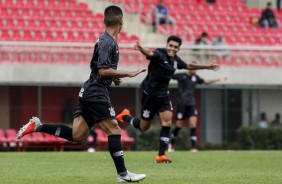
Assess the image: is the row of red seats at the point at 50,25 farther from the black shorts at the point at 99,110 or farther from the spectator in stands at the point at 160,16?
the black shorts at the point at 99,110

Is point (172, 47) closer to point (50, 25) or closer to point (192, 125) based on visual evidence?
point (192, 125)

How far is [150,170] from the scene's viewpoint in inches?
587

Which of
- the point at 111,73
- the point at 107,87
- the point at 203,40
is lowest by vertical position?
the point at 107,87

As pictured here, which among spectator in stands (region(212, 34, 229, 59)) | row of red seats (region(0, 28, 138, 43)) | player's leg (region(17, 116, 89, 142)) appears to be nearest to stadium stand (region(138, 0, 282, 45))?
spectator in stands (region(212, 34, 229, 59))

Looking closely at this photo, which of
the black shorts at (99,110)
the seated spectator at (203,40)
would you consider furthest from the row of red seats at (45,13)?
the black shorts at (99,110)

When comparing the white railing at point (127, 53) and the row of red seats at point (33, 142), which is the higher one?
the white railing at point (127, 53)

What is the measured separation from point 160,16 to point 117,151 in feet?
68.1

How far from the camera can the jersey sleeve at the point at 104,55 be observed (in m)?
11.8

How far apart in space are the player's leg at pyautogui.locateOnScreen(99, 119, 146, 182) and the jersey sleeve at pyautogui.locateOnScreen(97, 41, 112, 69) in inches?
29.3

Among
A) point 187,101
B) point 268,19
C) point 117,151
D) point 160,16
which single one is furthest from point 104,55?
point 268,19

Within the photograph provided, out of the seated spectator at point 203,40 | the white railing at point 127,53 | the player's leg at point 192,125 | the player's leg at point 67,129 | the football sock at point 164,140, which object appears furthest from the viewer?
the seated spectator at point 203,40

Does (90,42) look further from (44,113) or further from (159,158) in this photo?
(159,158)

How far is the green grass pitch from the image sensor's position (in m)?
12.7

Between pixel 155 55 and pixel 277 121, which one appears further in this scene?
pixel 277 121
